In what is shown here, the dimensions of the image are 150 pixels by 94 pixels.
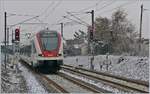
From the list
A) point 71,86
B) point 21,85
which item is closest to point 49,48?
point 21,85

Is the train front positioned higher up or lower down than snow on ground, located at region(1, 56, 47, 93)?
higher up

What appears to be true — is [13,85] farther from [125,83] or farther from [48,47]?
[48,47]

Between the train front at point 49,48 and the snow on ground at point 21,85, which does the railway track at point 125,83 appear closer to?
the snow on ground at point 21,85

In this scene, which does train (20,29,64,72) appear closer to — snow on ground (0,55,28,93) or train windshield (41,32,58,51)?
train windshield (41,32,58,51)

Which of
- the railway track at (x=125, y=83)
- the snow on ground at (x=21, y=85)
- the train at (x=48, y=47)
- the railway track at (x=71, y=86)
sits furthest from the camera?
the train at (x=48, y=47)

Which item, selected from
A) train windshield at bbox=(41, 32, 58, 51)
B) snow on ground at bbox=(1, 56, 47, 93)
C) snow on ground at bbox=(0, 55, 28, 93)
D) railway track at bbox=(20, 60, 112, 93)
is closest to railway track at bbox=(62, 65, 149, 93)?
railway track at bbox=(20, 60, 112, 93)

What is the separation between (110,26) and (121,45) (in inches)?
699

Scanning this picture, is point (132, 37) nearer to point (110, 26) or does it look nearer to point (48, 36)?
point (110, 26)

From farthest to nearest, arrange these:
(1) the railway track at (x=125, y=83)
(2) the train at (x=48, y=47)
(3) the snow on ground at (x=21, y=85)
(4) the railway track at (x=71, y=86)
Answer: (2) the train at (x=48, y=47), (1) the railway track at (x=125, y=83), (3) the snow on ground at (x=21, y=85), (4) the railway track at (x=71, y=86)

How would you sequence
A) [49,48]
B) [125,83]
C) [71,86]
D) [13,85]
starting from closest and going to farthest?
[71,86]
[13,85]
[125,83]
[49,48]

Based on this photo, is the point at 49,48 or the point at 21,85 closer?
the point at 21,85

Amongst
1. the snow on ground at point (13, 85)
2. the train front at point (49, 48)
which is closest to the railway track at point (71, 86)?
the snow on ground at point (13, 85)

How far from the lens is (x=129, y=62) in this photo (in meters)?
39.9

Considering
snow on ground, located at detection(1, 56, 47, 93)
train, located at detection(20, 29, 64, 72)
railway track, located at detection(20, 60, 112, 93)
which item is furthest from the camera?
train, located at detection(20, 29, 64, 72)
